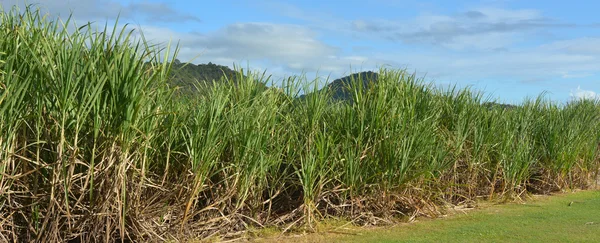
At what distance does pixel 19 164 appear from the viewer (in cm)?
396

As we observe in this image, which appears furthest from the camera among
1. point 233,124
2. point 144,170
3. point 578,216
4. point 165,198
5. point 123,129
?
point 578,216

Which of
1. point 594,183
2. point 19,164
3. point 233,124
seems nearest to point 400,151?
point 233,124

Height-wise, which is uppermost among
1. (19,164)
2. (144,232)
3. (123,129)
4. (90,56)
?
(90,56)

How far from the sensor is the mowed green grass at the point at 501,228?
502 centimetres

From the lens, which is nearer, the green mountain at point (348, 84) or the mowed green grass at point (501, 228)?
the mowed green grass at point (501, 228)

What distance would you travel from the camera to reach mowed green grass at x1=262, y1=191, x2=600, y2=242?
5.02 m

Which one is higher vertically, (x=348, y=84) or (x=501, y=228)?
(x=348, y=84)

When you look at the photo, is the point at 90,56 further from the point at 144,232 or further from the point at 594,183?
the point at 594,183

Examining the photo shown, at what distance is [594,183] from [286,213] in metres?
5.17

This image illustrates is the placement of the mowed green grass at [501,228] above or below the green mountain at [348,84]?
below

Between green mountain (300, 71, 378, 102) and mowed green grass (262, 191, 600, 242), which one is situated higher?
green mountain (300, 71, 378, 102)

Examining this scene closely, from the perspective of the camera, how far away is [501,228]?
216 inches

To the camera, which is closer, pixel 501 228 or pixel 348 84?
pixel 501 228

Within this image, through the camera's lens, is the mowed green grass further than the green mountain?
No
